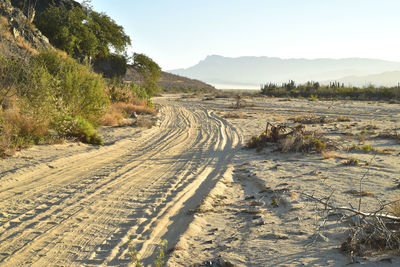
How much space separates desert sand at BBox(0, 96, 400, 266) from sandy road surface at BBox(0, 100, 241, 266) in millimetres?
18

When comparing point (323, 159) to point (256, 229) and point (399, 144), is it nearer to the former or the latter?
point (399, 144)

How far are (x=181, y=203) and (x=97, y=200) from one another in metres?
1.46

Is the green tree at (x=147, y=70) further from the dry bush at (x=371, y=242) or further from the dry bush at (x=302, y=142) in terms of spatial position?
the dry bush at (x=371, y=242)

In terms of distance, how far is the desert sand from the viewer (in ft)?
12.0

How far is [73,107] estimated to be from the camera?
11328mm

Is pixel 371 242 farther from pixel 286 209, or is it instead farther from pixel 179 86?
pixel 179 86

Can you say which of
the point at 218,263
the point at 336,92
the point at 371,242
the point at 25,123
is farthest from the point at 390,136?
the point at 336,92

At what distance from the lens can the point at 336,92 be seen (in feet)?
123

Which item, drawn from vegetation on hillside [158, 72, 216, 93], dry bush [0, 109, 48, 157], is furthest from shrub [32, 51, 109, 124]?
vegetation on hillside [158, 72, 216, 93]

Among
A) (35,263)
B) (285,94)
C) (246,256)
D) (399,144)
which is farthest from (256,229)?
(285,94)

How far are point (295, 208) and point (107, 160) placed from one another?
5.26 metres

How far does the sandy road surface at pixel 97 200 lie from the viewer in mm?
3773

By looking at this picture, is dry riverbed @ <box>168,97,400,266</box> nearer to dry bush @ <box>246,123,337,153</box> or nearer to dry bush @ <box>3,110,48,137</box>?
dry bush @ <box>246,123,337,153</box>

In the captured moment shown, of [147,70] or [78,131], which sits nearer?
[78,131]
